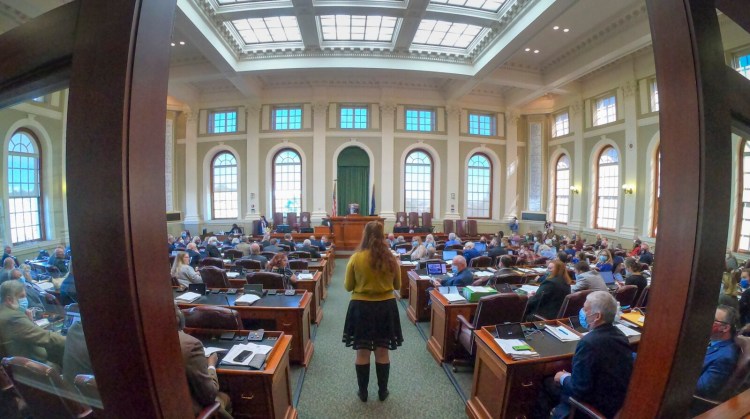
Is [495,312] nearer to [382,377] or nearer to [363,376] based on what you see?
[382,377]

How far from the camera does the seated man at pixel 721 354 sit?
4.91ft

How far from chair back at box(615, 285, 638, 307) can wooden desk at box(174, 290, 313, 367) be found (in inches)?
143

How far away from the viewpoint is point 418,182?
13.4 meters

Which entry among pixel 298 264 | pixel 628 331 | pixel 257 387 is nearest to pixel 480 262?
pixel 628 331

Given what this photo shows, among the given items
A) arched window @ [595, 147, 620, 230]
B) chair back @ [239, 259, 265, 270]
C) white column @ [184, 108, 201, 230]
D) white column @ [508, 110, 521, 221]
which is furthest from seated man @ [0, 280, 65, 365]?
white column @ [508, 110, 521, 221]

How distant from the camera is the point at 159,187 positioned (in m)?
0.57

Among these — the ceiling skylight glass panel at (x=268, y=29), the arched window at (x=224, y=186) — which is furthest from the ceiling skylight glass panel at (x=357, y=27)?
the arched window at (x=224, y=186)

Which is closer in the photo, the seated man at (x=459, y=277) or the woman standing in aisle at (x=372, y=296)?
the woman standing in aisle at (x=372, y=296)

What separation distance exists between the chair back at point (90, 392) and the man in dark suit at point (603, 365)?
7.25 feet

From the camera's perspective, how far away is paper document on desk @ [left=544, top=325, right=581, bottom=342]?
2.54 meters

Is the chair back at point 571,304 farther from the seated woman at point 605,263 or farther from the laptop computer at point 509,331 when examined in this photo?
the seated woman at point 605,263

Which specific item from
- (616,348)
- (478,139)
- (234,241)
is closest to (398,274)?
(616,348)

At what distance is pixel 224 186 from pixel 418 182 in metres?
8.28

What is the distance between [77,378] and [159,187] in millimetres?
583
